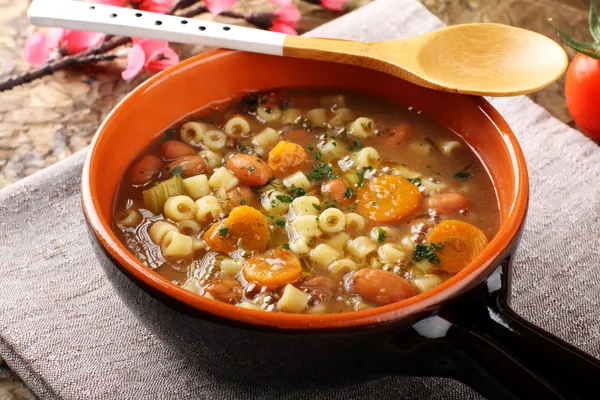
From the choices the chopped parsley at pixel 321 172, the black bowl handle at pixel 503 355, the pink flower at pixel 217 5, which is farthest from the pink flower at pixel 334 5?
the black bowl handle at pixel 503 355

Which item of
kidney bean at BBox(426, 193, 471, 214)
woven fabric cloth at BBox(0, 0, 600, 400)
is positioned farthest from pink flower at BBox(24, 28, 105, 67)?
kidney bean at BBox(426, 193, 471, 214)

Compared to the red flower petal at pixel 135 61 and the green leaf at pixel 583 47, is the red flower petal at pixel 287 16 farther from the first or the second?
the green leaf at pixel 583 47

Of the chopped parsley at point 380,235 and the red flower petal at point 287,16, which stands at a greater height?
the chopped parsley at point 380,235

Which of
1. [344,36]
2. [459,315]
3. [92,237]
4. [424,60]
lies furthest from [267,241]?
[344,36]

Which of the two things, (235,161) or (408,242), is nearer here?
(408,242)

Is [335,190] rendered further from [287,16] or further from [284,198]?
[287,16]

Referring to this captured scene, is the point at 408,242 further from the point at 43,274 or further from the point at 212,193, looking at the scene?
the point at 43,274
